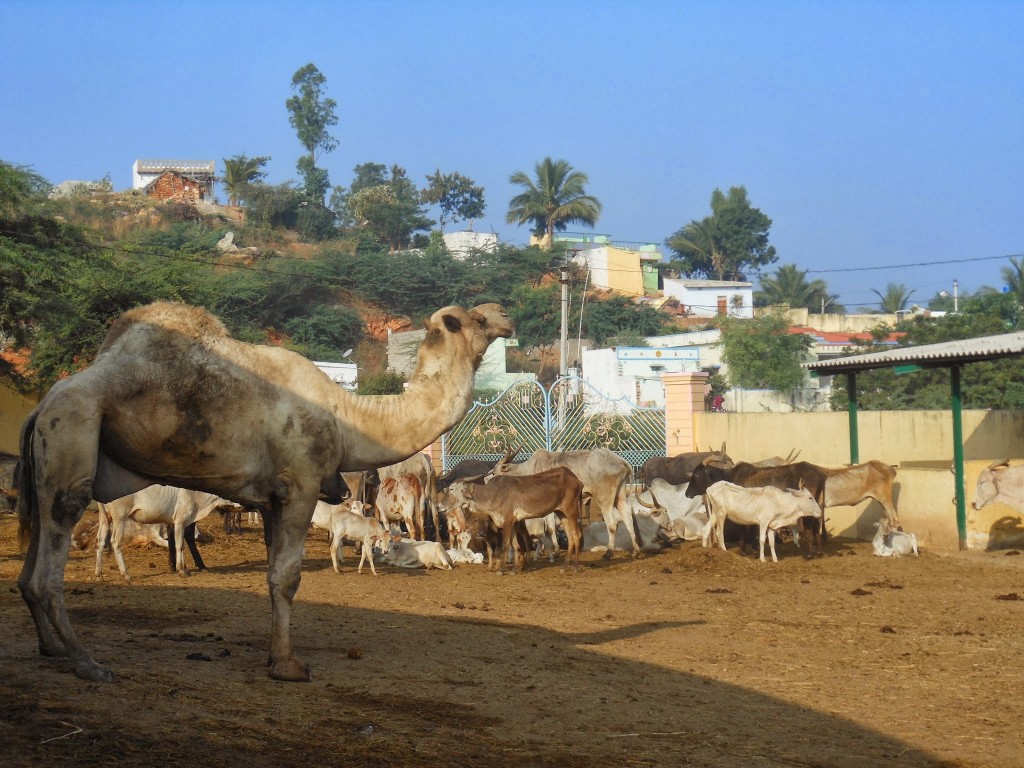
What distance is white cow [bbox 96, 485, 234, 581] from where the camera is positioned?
1482cm

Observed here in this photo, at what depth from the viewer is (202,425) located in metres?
7.35

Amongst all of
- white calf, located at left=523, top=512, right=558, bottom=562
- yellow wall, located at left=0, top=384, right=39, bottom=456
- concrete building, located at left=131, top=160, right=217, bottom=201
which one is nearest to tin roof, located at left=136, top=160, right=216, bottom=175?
concrete building, located at left=131, top=160, right=217, bottom=201

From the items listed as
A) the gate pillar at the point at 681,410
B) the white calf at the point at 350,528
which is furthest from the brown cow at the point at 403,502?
the gate pillar at the point at 681,410

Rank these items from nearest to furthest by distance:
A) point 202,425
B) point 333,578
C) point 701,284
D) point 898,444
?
point 202,425
point 333,578
point 898,444
point 701,284

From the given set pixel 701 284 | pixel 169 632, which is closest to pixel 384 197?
pixel 701 284

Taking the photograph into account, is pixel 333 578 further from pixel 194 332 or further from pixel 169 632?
pixel 194 332

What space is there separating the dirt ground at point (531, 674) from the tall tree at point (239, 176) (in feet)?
242

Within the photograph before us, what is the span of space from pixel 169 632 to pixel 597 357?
1694 inches

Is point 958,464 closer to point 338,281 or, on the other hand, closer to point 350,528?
point 350,528

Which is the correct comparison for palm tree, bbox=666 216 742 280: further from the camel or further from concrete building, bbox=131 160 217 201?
the camel

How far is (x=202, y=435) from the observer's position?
7348 millimetres

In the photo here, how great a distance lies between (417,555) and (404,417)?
30.4 ft

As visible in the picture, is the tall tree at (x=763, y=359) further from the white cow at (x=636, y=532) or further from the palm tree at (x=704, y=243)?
the palm tree at (x=704, y=243)

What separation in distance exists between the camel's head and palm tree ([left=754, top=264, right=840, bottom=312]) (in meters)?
84.9
